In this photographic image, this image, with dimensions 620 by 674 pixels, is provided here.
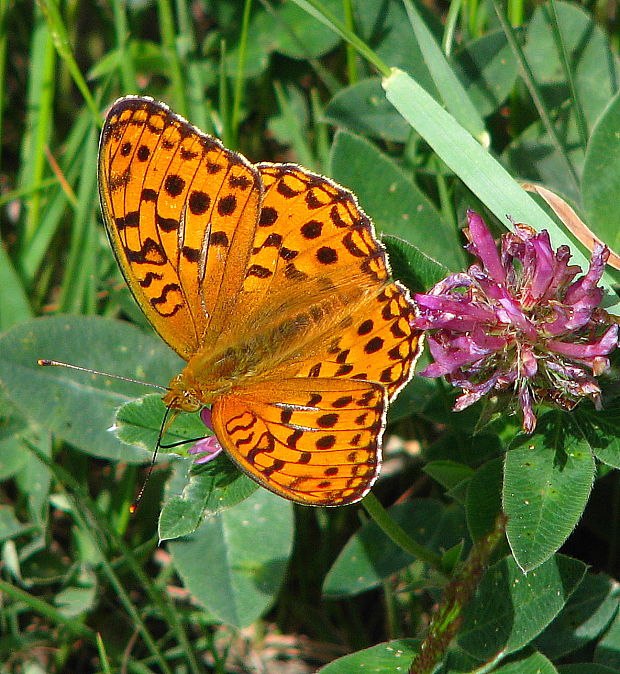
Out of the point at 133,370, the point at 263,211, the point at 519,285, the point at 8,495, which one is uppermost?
the point at 263,211

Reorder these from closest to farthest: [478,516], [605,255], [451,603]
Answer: [451,603] → [605,255] → [478,516]

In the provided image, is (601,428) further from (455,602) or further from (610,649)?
(455,602)

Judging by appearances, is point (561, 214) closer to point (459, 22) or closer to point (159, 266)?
point (159, 266)

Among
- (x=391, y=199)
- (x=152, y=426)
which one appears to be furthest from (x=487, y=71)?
(x=152, y=426)

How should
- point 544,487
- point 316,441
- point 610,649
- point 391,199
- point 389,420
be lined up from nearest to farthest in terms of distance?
point 316,441
point 544,487
point 610,649
point 389,420
point 391,199

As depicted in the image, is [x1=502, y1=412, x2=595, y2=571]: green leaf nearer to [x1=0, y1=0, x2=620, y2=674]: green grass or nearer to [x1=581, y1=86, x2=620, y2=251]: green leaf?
[x1=0, y1=0, x2=620, y2=674]: green grass

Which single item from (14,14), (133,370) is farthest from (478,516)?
(14,14)

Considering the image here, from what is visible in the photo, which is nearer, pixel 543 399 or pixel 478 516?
pixel 543 399
